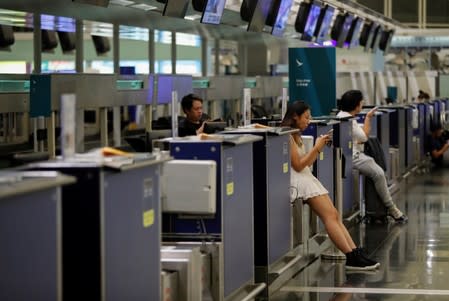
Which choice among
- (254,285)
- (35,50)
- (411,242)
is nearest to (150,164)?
(254,285)

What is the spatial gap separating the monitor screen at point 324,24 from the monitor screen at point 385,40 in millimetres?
6956

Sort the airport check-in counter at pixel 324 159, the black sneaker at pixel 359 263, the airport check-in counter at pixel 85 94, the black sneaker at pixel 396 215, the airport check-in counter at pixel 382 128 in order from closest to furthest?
the black sneaker at pixel 359 263 < the airport check-in counter at pixel 85 94 < the airport check-in counter at pixel 324 159 < the black sneaker at pixel 396 215 < the airport check-in counter at pixel 382 128

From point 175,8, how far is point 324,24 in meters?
8.42

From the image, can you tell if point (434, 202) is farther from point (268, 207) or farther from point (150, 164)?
point (150, 164)

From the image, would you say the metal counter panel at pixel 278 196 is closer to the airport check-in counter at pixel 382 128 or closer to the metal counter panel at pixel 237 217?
the metal counter panel at pixel 237 217

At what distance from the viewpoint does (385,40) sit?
2644cm

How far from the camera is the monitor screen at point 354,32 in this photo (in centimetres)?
2170

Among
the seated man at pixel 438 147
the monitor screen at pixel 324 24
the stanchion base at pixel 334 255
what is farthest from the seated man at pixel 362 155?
the seated man at pixel 438 147

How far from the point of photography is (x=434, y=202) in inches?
558

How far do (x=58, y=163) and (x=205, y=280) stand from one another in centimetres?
187

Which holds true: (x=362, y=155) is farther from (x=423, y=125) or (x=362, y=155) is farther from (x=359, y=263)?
(x=423, y=125)

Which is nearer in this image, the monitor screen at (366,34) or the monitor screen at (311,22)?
the monitor screen at (311,22)

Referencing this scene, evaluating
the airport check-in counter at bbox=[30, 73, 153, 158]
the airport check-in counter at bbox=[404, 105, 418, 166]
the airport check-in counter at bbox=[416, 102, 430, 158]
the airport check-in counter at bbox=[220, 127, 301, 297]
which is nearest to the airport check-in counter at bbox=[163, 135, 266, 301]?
the airport check-in counter at bbox=[220, 127, 301, 297]

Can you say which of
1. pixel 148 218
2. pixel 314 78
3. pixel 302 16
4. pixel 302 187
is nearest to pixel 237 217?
pixel 148 218
